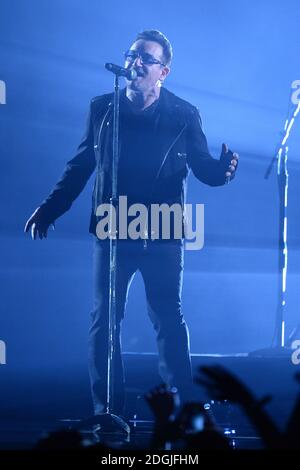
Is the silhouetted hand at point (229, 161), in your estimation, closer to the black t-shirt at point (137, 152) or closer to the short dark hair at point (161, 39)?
the black t-shirt at point (137, 152)

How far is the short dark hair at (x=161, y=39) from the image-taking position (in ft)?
13.3

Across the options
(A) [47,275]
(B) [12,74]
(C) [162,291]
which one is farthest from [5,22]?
(C) [162,291]

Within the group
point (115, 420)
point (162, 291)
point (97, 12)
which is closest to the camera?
point (115, 420)

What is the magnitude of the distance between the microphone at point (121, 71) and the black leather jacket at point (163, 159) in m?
0.12

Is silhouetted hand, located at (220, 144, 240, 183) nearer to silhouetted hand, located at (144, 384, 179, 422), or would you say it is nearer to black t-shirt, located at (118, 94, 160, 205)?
black t-shirt, located at (118, 94, 160, 205)

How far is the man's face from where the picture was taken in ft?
13.2

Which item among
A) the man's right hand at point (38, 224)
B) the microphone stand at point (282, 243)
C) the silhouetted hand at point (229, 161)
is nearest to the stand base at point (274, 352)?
the microphone stand at point (282, 243)

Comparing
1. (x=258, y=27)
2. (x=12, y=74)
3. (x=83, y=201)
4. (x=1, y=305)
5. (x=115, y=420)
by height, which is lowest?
(x=115, y=420)

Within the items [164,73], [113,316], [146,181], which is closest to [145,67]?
[164,73]

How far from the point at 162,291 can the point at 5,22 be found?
1461 mm

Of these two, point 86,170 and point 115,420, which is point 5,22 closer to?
point 86,170

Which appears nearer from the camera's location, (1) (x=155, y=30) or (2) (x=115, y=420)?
(2) (x=115, y=420)

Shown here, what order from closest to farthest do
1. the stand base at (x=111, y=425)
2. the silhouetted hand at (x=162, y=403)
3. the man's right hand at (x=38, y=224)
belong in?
the silhouetted hand at (x=162, y=403) < the stand base at (x=111, y=425) < the man's right hand at (x=38, y=224)

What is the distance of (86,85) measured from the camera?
4145mm
